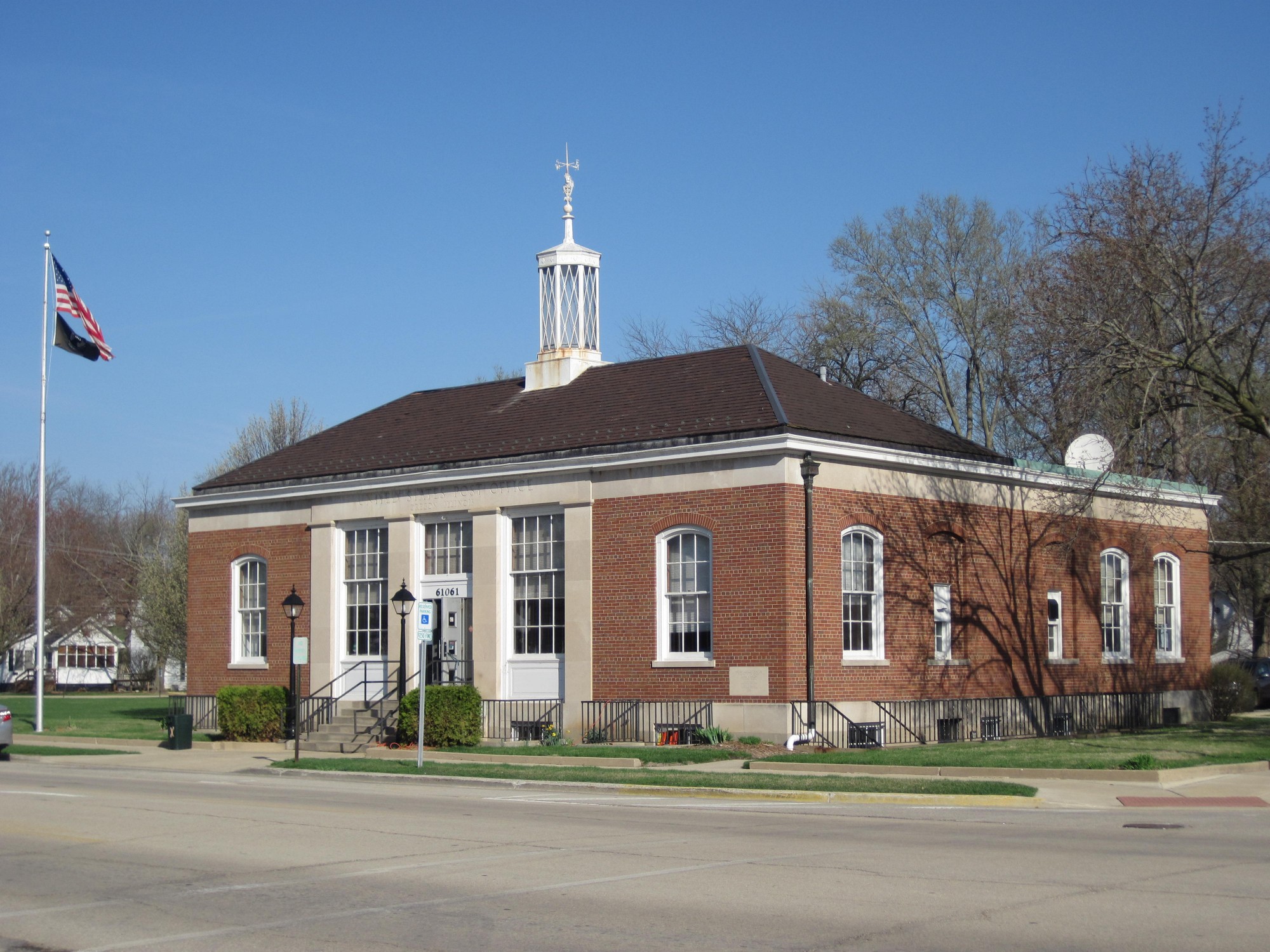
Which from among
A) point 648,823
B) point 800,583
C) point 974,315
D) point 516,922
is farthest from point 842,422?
point 974,315

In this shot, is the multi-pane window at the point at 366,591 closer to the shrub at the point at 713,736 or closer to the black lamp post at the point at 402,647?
the black lamp post at the point at 402,647

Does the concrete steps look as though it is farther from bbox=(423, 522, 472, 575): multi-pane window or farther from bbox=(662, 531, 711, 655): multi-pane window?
bbox=(662, 531, 711, 655): multi-pane window

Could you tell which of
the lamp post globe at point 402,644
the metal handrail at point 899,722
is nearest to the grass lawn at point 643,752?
the lamp post globe at point 402,644

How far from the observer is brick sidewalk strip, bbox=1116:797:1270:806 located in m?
18.0

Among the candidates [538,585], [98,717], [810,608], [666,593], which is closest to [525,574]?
[538,585]

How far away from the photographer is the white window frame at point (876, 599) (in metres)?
28.3

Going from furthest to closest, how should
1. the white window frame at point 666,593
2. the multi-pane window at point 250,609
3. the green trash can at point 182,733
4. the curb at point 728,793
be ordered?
the multi-pane window at point 250,609 → the green trash can at point 182,733 → the white window frame at point 666,593 → the curb at point 728,793

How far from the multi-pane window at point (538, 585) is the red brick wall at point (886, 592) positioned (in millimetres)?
1286

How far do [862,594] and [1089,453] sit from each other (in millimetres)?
8191

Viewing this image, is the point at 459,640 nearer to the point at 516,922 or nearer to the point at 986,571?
the point at 986,571

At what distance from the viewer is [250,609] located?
121 ft

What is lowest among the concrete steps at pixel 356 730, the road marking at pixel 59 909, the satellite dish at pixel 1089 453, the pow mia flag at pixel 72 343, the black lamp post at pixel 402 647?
the concrete steps at pixel 356 730

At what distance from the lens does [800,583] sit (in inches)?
1061

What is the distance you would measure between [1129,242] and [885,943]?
2263 centimetres
